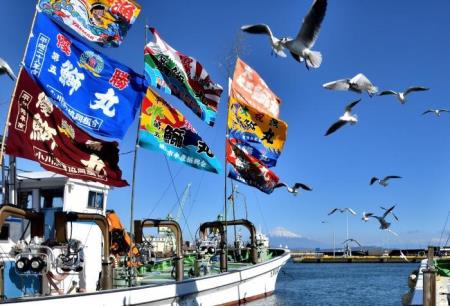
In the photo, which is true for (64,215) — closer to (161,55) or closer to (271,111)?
(161,55)

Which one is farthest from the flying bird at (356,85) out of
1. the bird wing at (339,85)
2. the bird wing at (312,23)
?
the bird wing at (312,23)

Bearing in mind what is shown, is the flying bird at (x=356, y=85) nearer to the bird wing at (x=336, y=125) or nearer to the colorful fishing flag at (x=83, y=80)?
the bird wing at (x=336, y=125)

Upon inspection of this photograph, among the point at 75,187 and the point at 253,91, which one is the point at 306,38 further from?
the point at 253,91

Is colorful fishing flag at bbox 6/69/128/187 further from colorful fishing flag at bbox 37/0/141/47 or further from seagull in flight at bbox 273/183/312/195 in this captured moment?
seagull in flight at bbox 273/183/312/195

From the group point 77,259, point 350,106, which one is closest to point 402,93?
point 350,106

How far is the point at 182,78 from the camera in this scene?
2884 cm

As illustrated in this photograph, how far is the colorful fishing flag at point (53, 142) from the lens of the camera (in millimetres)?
19750

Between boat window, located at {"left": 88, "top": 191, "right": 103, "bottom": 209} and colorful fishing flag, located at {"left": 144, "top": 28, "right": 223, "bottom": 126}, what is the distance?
645 cm

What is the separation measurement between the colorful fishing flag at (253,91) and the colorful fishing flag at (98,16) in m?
12.8

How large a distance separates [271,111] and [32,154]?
2126 cm

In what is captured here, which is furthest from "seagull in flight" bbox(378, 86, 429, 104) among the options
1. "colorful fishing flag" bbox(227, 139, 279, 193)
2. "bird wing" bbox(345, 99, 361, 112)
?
"colorful fishing flag" bbox(227, 139, 279, 193)

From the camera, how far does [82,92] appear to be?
897 inches

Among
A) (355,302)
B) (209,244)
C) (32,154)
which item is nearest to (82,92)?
(32,154)

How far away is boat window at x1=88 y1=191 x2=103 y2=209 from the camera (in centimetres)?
2864
